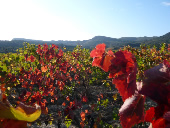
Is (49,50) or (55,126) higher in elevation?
(49,50)

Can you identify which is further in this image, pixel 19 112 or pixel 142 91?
pixel 142 91

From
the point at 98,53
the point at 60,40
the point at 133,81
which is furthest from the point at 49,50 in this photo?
the point at 60,40

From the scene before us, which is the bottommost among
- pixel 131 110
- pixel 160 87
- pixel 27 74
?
pixel 27 74

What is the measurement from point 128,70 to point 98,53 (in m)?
0.25

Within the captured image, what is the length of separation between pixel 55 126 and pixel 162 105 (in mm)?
3514

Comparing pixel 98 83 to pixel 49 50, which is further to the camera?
pixel 98 83

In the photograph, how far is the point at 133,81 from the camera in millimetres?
582

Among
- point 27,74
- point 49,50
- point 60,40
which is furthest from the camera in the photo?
point 60,40

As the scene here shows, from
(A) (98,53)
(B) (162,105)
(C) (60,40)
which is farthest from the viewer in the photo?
(C) (60,40)

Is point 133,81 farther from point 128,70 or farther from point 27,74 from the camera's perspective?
point 27,74

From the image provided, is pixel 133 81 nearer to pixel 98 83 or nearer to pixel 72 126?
pixel 72 126

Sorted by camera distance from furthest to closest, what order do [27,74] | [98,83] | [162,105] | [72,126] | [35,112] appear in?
[98,83] < [27,74] < [72,126] < [162,105] < [35,112]

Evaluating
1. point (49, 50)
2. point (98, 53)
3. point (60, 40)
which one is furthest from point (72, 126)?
point (60, 40)

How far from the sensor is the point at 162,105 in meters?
0.50
